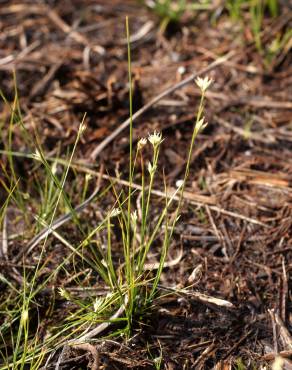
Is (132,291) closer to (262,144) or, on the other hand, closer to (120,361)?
(120,361)

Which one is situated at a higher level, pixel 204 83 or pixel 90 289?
pixel 204 83

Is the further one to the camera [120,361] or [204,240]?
[204,240]

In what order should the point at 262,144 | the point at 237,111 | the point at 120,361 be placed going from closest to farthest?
1. the point at 120,361
2. the point at 262,144
3. the point at 237,111

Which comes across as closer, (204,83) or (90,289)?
(204,83)

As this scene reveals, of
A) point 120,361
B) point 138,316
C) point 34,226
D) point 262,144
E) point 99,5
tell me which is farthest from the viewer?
point 99,5

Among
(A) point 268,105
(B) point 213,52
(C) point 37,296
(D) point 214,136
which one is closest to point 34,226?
Result: (C) point 37,296

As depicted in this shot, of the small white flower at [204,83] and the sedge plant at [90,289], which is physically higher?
the small white flower at [204,83]

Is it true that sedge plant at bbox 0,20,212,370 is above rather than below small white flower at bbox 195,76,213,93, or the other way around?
below

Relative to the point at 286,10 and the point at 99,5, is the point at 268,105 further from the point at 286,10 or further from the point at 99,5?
the point at 99,5

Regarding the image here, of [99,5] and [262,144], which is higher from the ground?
[99,5]

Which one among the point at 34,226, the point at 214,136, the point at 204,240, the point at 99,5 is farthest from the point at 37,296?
the point at 99,5
